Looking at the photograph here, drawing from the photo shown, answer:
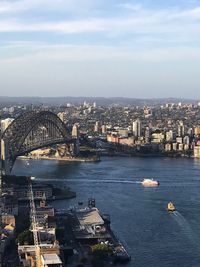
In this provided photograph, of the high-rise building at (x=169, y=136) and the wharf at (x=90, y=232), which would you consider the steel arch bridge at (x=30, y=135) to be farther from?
the wharf at (x=90, y=232)

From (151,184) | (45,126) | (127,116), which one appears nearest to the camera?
(151,184)

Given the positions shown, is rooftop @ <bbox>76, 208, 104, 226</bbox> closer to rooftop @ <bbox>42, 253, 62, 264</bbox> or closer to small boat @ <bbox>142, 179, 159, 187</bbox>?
rooftop @ <bbox>42, 253, 62, 264</bbox>

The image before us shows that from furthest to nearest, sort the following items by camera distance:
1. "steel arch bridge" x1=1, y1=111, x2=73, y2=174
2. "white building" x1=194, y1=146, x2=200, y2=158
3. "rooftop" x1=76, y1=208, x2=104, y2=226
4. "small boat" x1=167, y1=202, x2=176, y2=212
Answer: "white building" x1=194, y1=146, x2=200, y2=158 < "steel arch bridge" x1=1, y1=111, x2=73, y2=174 < "small boat" x1=167, y1=202, x2=176, y2=212 < "rooftop" x1=76, y1=208, x2=104, y2=226

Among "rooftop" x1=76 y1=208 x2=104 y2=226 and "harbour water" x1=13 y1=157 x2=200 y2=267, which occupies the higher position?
"rooftop" x1=76 y1=208 x2=104 y2=226

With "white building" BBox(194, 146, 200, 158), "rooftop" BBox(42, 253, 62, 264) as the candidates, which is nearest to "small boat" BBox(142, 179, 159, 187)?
"rooftop" BBox(42, 253, 62, 264)

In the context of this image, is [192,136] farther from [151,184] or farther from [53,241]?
[53,241]

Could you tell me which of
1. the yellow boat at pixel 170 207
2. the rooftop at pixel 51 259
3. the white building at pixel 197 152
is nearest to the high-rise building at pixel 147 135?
the white building at pixel 197 152

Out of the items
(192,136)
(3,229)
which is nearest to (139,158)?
(192,136)
